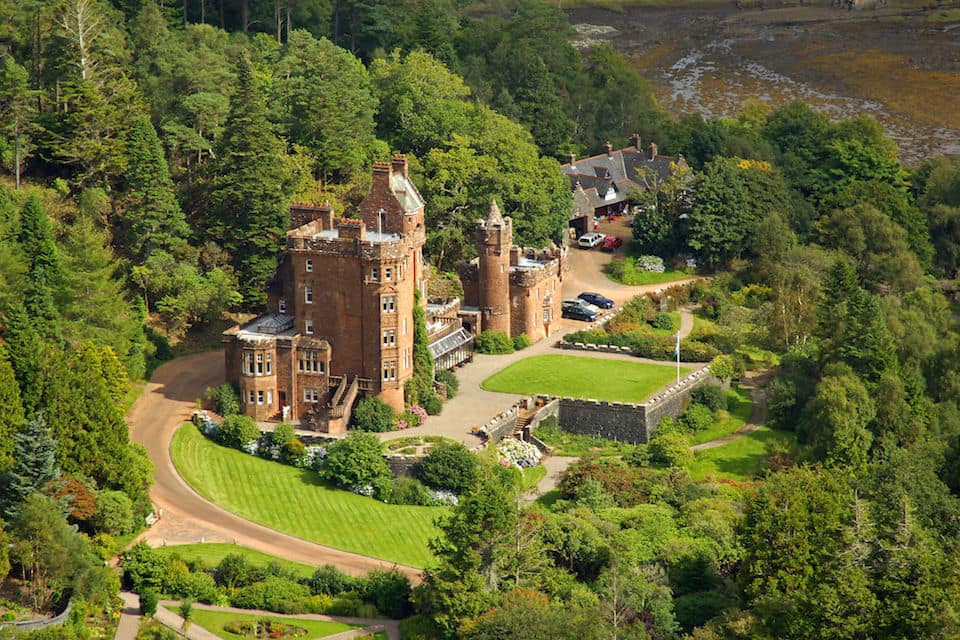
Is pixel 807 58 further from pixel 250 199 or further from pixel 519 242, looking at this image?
pixel 250 199

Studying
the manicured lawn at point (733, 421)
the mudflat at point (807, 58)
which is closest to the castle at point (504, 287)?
the manicured lawn at point (733, 421)

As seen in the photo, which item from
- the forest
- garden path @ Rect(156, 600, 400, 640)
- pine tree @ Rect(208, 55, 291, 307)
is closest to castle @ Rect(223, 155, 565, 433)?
the forest

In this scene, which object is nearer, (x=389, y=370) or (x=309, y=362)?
(x=389, y=370)

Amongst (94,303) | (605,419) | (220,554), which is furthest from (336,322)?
(220,554)

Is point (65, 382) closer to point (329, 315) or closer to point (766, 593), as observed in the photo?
point (329, 315)

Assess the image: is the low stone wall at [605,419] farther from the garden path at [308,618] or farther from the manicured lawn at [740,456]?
the garden path at [308,618]
